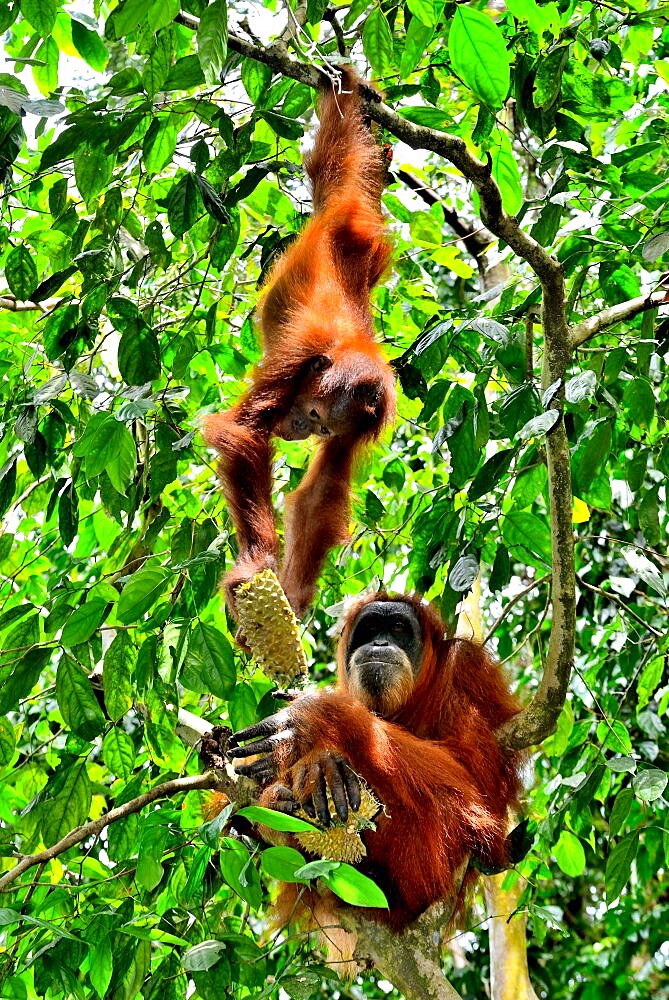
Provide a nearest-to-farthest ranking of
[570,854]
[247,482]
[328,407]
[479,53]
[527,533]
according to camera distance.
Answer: [479,53] < [527,533] < [247,482] < [328,407] < [570,854]

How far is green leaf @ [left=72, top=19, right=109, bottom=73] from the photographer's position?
2346 millimetres

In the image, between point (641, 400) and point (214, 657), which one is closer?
point (214, 657)

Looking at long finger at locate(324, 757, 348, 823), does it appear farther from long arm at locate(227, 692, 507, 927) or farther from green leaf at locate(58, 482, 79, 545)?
green leaf at locate(58, 482, 79, 545)

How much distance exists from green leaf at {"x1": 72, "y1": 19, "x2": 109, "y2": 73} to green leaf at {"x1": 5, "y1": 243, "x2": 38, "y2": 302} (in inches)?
21.8

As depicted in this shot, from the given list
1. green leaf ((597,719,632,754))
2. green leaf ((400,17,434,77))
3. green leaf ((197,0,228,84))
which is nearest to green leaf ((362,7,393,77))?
green leaf ((400,17,434,77))

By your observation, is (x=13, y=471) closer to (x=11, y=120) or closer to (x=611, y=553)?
(x=11, y=120)

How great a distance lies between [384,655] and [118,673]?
0.96 meters

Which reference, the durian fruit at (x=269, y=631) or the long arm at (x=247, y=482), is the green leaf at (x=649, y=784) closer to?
the durian fruit at (x=269, y=631)

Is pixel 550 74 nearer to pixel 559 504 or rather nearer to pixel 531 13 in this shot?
pixel 531 13

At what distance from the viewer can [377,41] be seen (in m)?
2.06

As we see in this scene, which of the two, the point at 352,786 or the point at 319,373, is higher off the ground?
the point at 319,373

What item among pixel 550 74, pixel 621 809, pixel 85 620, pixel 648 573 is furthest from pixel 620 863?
pixel 550 74

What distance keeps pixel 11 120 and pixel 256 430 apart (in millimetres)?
1065

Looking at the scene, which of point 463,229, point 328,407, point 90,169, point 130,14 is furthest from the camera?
point 463,229
